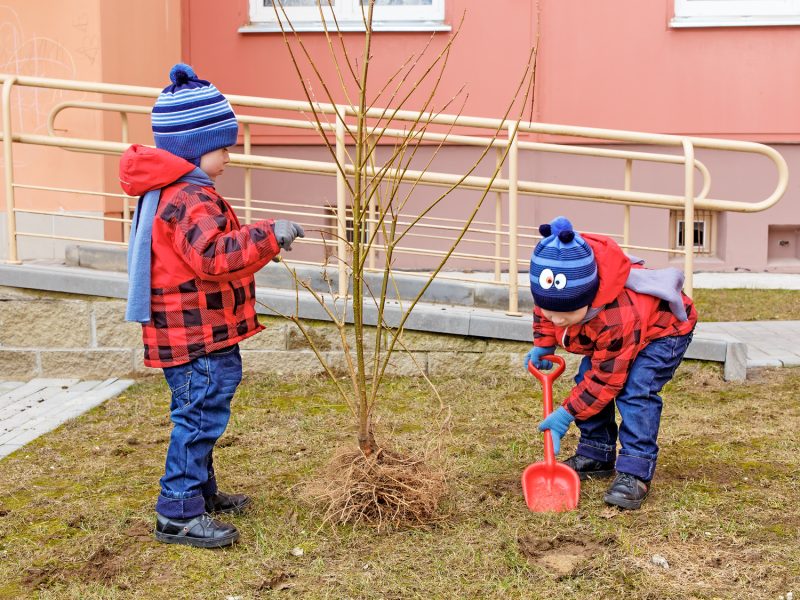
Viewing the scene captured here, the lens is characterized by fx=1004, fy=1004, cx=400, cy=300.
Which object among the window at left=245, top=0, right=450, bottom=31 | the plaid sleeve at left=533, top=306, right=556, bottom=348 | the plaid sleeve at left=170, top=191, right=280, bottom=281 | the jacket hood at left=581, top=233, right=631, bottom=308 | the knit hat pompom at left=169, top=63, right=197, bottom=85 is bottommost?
the plaid sleeve at left=533, top=306, right=556, bottom=348

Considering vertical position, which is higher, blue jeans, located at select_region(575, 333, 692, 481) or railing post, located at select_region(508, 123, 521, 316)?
railing post, located at select_region(508, 123, 521, 316)

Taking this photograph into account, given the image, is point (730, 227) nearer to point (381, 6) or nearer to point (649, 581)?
point (381, 6)

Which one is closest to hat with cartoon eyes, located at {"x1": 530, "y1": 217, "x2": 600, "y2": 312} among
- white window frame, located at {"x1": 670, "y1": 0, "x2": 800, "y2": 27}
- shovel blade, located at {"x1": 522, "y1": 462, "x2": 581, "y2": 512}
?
shovel blade, located at {"x1": 522, "y1": 462, "x2": 581, "y2": 512}

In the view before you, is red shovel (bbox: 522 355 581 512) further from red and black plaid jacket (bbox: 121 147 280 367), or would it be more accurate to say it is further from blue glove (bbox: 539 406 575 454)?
red and black plaid jacket (bbox: 121 147 280 367)

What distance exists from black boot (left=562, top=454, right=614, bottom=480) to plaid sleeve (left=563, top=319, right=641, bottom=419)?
1.32 ft

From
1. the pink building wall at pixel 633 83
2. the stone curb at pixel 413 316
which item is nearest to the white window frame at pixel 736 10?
the pink building wall at pixel 633 83

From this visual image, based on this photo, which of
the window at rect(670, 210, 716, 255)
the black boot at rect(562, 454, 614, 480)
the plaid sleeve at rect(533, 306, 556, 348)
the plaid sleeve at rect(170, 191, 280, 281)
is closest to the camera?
the plaid sleeve at rect(170, 191, 280, 281)

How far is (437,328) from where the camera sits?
210 inches

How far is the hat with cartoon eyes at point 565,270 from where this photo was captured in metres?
3.19

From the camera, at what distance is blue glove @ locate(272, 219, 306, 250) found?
2979 mm

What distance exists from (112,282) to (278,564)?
110 inches

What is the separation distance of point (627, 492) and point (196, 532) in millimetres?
1442

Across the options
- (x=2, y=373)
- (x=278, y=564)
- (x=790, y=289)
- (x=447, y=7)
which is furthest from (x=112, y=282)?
(x=790, y=289)

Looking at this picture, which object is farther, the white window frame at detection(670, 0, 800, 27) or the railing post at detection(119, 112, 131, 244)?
the white window frame at detection(670, 0, 800, 27)
